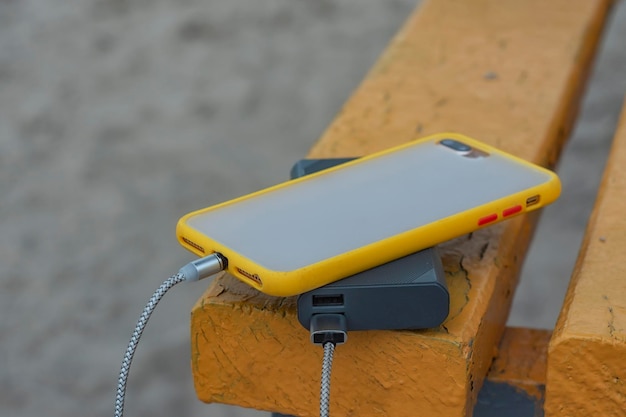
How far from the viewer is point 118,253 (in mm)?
2250

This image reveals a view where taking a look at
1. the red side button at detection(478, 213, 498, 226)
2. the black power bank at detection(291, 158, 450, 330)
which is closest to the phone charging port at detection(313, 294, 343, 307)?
the black power bank at detection(291, 158, 450, 330)

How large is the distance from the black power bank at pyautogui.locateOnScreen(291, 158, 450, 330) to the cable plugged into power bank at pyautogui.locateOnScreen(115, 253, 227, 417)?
7cm

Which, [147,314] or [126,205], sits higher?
[126,205]

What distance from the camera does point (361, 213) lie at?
2.40ft

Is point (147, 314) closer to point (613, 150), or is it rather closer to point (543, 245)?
point (613, 150)

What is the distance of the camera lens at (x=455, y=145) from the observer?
85 cm

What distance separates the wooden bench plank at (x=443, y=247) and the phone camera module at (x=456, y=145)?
0.08 meters

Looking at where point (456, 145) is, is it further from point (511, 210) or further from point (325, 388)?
point (325, 388)

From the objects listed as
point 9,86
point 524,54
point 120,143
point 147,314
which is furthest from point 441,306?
point 9,86

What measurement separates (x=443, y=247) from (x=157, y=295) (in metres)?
0.24

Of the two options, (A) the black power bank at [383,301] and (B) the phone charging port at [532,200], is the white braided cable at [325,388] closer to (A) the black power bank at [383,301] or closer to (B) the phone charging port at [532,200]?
(A) the black power bank at [383,301]

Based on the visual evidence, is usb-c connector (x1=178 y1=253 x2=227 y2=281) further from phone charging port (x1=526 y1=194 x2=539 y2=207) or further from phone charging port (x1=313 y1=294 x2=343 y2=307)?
phone charging port (x1=526 y1=194 x2=539 y2=207)

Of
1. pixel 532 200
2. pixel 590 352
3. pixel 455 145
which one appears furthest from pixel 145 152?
pixel 590 352

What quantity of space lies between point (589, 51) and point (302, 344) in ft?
2.85
